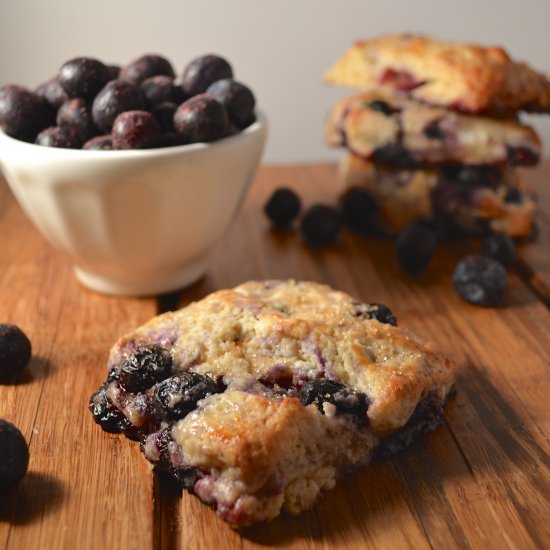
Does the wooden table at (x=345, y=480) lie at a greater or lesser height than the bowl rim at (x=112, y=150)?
lesser

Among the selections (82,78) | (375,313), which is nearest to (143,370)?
(375,313)

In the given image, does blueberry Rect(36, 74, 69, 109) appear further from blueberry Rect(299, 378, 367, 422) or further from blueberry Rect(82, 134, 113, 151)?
blueberry Rect(299, 378, 367, 422)

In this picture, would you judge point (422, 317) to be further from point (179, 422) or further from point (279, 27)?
point (279, 27)

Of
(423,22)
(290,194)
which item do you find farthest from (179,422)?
(423,22)

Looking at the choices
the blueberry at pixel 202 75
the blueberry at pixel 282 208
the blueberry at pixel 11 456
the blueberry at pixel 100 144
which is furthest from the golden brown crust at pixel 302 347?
the blueberry at pixel 282 208

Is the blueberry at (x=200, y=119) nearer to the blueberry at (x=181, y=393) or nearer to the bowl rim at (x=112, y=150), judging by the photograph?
the bowl rim at (x=112, y=150)

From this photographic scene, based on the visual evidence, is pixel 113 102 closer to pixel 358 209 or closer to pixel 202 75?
pixel 202 75
